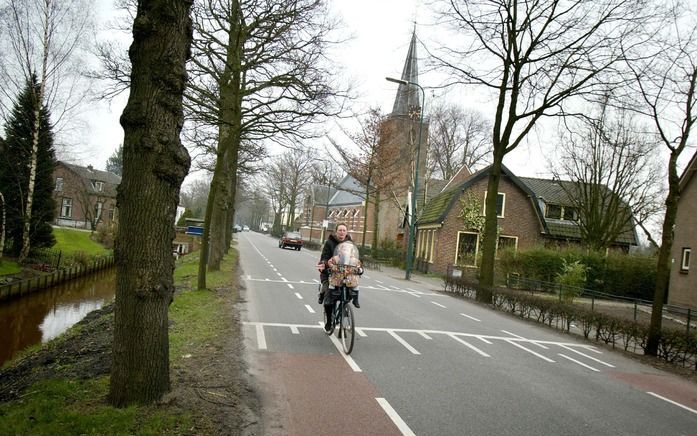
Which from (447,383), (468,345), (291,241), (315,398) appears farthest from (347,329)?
(291,241)

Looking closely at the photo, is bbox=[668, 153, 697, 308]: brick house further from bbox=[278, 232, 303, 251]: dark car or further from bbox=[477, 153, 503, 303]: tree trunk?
bbox=[278, 232, 303, 251]: dark car

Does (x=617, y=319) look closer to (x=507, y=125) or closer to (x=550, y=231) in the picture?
(x=507, y=125)

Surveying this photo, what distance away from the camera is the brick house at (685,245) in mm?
22688

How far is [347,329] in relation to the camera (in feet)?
26.0

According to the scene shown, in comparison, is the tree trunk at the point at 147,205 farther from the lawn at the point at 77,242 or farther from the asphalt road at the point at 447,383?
the lawn at the point at 77,242


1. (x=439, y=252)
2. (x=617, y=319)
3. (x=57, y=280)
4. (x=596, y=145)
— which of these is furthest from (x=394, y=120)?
(x=617, y=319)

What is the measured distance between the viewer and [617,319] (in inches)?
460

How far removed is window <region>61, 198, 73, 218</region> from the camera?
56781mm

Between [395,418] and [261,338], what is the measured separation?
13.0 ft

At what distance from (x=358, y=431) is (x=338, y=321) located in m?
3.94

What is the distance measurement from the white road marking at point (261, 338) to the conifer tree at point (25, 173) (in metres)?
21.7

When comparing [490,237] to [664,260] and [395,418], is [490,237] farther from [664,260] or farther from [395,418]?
[395,418]

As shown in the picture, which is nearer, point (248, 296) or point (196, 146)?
point (248, 296)

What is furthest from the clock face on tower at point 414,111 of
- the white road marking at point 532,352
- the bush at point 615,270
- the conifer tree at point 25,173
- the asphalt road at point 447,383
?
the white road marking at point 532,352
